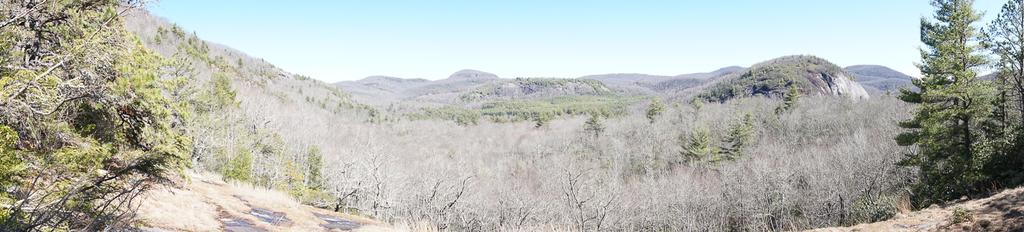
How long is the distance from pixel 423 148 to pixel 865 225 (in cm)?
9835

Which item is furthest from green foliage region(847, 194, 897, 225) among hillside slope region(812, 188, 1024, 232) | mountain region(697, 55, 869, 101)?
mountain region(697, 55, 869, 101)

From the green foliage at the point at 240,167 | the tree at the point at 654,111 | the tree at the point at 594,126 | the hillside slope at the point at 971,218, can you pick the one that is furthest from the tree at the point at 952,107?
the tree at the point at 654,111

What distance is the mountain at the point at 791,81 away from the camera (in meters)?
145

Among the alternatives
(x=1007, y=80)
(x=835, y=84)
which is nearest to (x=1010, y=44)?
(x=1007, y=80)

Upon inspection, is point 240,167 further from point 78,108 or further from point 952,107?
point 952,107

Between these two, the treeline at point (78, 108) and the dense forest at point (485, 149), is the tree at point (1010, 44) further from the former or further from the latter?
the treeline at point (78, 108)

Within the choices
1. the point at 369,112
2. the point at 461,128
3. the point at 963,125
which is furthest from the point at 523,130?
the point at 963,125

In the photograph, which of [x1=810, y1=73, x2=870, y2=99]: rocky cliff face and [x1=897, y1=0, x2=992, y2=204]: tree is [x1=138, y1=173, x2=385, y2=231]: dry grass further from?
[x1=810, y1=73, x2=870, y2=99]: rocky cliff face

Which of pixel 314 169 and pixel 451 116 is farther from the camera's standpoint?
pixel 451 116

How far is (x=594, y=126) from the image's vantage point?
9938 centimetres

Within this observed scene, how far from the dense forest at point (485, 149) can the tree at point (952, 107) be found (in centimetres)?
A: 8

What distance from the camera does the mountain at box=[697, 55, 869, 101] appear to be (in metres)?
145

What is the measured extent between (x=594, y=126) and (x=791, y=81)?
77308 mm

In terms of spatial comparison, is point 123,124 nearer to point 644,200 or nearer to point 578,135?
point 644,200
